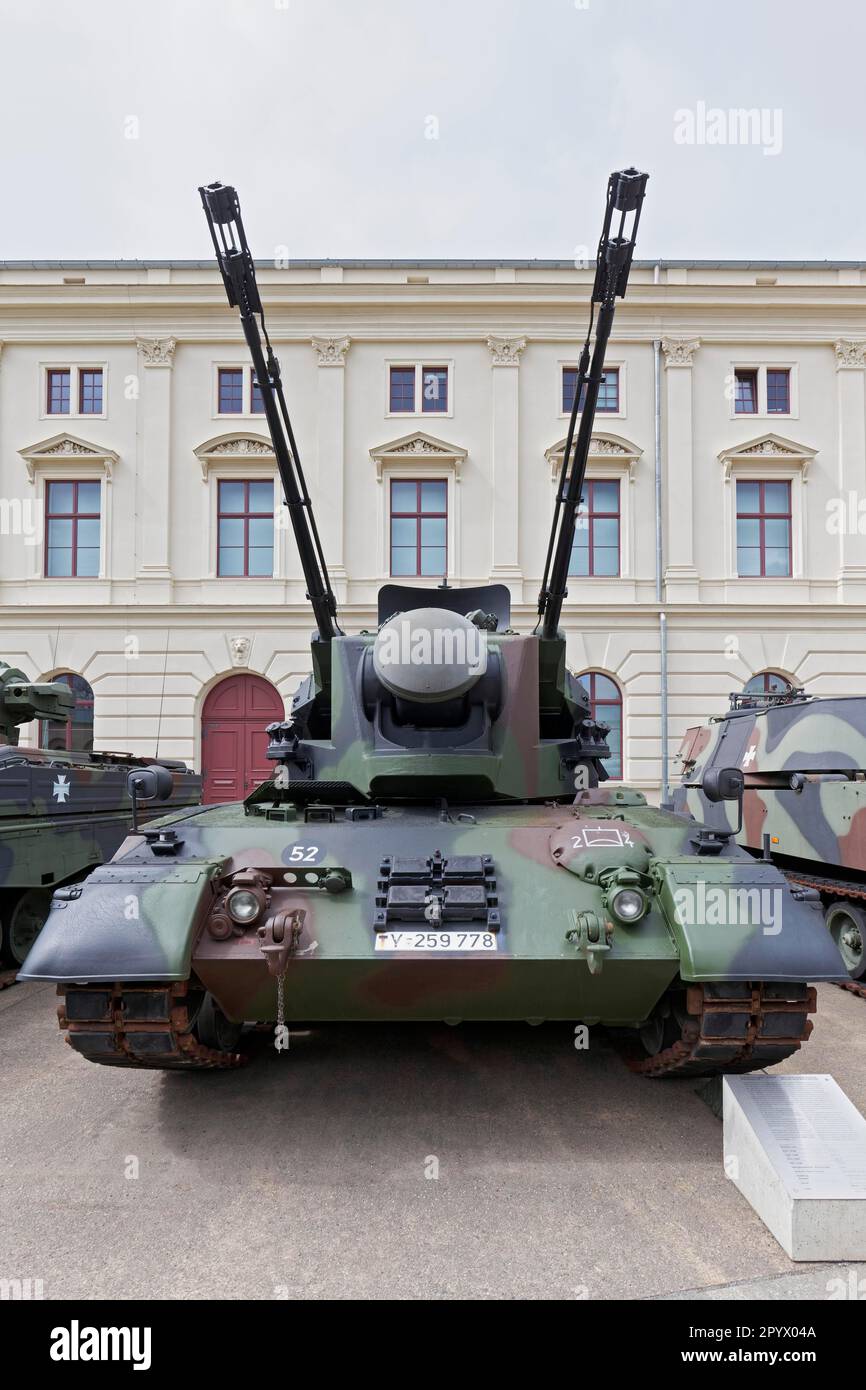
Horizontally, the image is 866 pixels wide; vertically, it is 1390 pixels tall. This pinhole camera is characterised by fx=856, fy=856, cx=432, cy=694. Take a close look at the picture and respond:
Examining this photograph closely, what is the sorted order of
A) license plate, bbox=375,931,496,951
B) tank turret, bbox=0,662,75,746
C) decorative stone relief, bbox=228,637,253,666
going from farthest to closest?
decorative stone relief, bbox=228,637,253,666 < tank turret, bbox=0,662,75,746 < license plate, bbox=375,931,496,951

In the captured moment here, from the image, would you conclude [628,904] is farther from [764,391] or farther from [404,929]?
[764,391]

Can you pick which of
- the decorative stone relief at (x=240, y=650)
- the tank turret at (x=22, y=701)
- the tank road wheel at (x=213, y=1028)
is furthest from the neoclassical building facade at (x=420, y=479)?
the tank road wheel at (x=213, y=1028)

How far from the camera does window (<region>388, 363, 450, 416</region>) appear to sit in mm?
18578

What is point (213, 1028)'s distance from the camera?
495cm

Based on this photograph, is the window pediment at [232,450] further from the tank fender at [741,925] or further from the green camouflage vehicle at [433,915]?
the tank fender at [741,925]

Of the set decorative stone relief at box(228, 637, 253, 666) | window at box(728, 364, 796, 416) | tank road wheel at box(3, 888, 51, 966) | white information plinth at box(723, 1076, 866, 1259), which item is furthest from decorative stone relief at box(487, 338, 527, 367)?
white information plinth at box(723, 1076, 866, 1259)

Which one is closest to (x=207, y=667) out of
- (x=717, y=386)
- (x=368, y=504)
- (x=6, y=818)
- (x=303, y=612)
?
(x=303, y=612)

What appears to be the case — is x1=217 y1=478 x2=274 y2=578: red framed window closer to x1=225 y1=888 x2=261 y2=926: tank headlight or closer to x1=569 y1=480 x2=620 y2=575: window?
x1=569 y1=480 x2=620 y2=575: window

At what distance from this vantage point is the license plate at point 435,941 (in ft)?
13.6

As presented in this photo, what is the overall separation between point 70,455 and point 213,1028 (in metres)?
16.4

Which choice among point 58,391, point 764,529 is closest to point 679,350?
point 764,529

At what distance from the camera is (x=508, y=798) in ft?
18.4

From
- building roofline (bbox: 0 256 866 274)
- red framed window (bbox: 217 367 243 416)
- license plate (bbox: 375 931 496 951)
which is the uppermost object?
building roofline (bbox: 0 256 866 274)

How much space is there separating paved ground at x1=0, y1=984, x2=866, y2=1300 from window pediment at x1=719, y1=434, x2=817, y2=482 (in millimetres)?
15117
